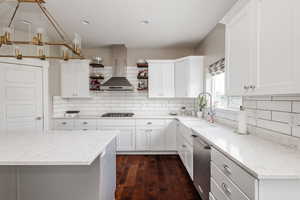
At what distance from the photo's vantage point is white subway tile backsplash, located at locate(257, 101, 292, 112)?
1.46 m

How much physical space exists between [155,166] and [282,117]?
2.37 m

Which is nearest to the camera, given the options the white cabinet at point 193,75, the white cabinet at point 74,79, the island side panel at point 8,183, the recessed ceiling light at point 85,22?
the island side panel at point 8,183

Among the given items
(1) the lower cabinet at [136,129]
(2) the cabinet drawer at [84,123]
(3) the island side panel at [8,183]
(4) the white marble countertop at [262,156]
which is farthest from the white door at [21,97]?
(4) the white marble countertop at [262,156]

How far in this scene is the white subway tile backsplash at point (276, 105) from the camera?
1457 millimetres

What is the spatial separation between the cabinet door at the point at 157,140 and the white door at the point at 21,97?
2.37 meters

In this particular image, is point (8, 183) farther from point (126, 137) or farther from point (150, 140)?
point (150, 140)

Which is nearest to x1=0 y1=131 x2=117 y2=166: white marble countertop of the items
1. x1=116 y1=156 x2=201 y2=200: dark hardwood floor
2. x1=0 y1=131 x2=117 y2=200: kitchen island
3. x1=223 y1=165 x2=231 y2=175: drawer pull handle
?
x1=0 y1=131 x2=117 y2=200: kitchen island

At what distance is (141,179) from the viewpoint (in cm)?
281

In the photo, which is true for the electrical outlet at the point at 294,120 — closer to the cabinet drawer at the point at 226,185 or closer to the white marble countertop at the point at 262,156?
the white marble countertop at the point at 262,156

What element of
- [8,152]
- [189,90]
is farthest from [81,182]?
[189,90]

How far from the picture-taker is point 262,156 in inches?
48.0

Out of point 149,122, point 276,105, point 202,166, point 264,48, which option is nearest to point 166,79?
point 149,122

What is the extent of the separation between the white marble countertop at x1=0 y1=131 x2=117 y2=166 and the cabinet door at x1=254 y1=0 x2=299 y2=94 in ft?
4.47

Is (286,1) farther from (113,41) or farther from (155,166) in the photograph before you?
(113,41)
